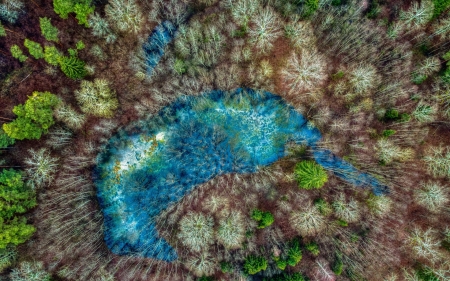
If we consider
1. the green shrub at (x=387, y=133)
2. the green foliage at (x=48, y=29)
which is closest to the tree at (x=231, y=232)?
the green shrub at (x=387, y=133)

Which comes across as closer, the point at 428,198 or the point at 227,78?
the point at 428,198

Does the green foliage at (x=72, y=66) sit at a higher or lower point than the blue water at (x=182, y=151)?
higher

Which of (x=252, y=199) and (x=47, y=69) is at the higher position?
(x=47, y=69)

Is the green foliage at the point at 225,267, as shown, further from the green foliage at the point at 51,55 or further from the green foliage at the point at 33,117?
the green foliage at the point at 51,55

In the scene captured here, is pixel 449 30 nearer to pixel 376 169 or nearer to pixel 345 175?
pixel 376 169

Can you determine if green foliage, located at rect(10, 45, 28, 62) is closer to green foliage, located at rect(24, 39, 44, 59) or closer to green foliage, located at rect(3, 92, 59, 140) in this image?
green foliage, located at rect(24, 39, 44, 59)

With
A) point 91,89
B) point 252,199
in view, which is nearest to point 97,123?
point 91,89

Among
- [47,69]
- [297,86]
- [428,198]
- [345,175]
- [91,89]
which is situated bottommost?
[428,198]
